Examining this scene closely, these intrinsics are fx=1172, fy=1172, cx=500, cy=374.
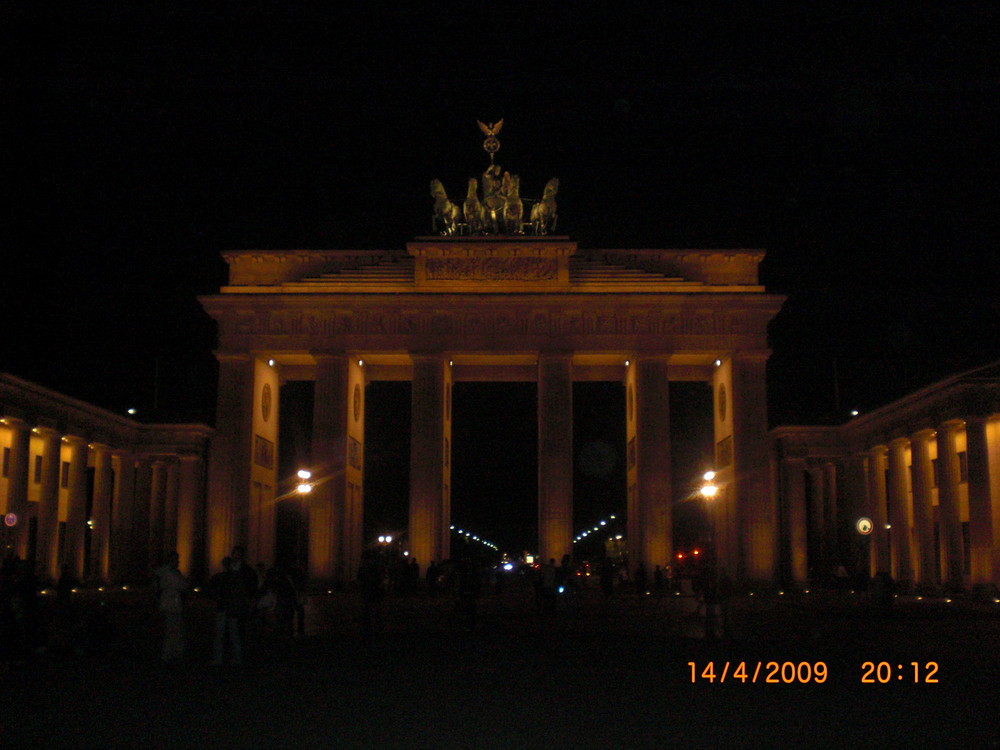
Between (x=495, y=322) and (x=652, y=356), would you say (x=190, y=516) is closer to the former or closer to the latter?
(x=495, y=322)

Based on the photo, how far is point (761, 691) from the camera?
14.2 m

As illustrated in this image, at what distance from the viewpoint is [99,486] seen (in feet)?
190

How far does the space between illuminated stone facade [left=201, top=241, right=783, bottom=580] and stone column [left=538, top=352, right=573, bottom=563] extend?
0.23ft

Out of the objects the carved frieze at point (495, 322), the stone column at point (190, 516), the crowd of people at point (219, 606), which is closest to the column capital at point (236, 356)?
the carved frieze at point (495, 322)

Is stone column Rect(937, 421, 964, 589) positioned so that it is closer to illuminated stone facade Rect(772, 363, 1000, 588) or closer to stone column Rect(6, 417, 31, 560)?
illuminated stone facade Rect(772, 363, 1000, 588)

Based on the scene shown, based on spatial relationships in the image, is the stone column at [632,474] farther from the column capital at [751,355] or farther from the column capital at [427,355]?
the column capital at [427,355]

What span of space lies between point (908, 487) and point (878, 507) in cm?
215

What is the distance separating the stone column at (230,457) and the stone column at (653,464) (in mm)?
17342

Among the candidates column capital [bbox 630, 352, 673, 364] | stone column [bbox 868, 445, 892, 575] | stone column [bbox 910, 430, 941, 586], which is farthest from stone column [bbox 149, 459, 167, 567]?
stone column [bbox 910, 430, 941, 586]

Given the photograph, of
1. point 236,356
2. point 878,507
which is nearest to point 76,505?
point 236,356

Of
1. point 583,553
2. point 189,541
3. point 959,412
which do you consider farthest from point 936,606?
point 583,553

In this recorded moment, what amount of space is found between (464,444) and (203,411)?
78.1 feet

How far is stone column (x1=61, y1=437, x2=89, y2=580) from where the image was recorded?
5441 centimetres

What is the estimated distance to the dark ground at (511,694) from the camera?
37.0ft
